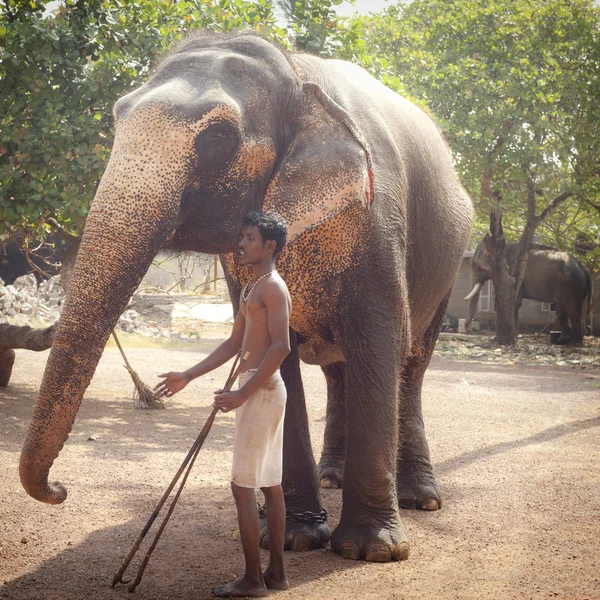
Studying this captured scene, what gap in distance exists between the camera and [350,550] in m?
4.02

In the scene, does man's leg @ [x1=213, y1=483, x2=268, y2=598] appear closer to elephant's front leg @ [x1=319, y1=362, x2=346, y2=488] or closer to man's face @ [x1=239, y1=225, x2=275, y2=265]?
man's face @ [x1=239, y1=225, x2=275, y2=265]

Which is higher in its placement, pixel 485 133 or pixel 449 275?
pixel 485 133

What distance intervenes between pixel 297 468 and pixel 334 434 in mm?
1440

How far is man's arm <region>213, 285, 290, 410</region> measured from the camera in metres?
3.25

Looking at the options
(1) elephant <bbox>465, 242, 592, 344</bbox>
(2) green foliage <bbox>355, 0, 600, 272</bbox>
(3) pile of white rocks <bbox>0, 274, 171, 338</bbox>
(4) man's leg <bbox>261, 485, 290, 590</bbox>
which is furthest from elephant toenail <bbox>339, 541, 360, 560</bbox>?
(1) elephant <bbox>465, 242, 592, 344</bbox>

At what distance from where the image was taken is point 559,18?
16812 mm

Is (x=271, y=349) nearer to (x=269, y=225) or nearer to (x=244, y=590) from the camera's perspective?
(x=269, y=225)

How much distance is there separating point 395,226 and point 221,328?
1483 cm

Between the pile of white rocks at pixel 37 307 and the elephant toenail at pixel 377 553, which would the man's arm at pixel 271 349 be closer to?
the elephant toenail at pixel 377 553

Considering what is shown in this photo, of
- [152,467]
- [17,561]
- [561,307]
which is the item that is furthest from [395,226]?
[561,307]

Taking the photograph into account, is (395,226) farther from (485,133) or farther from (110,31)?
A: (485,133)

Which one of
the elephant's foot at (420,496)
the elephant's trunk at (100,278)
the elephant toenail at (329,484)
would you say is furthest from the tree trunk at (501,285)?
the elephant's trunk at (100,278)

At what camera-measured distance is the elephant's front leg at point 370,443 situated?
4020 millimetres

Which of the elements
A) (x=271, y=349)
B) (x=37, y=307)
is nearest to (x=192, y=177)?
(x=271, y=349)
